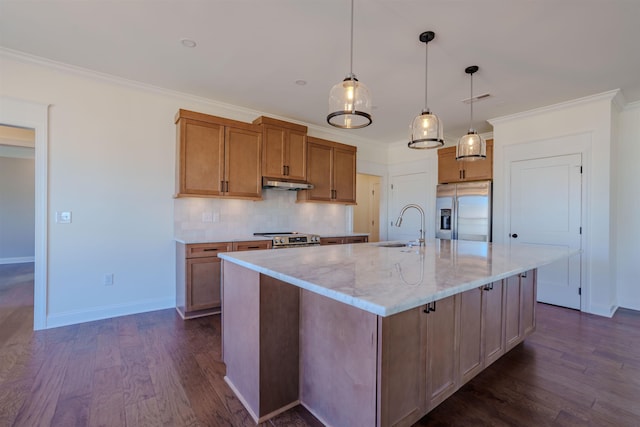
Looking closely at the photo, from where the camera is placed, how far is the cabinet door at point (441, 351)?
1.53m

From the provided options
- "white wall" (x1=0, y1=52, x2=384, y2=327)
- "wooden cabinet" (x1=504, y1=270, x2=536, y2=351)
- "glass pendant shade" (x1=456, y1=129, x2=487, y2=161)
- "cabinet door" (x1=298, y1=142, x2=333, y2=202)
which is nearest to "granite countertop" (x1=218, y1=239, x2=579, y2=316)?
"wooden cabinet" (x1=504, y1=270, x2=536, y2=351)

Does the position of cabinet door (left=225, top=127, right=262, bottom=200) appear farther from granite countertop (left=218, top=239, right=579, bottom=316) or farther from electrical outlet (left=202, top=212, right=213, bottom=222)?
granite countertop (left=218, top=239, right=579, bottom=316)

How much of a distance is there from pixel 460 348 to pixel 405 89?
2789mm

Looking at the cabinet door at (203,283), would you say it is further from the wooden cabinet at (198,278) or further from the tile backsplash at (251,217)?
the tile backsplash at (251,217)

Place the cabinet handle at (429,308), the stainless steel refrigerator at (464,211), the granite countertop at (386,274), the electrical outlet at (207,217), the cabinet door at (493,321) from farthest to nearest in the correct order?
the stainless steel refrigerator at (464,211) < the electrical outlet at (207,217) < the cabinet door at (493,321) < the cabinet handle at (429,308) < the granite countertop at (386,274)

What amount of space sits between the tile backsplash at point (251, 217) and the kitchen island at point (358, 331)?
196 cm

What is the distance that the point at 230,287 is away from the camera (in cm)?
194

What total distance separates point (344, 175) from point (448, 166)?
5.60 feet

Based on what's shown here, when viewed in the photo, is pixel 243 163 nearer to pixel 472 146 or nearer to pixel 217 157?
pixel 217 157

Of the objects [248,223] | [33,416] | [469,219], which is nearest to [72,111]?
[248,223]

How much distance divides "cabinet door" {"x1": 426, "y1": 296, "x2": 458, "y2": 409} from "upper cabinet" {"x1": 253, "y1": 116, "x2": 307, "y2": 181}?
291 cm

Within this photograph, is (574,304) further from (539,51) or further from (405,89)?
(405,89)

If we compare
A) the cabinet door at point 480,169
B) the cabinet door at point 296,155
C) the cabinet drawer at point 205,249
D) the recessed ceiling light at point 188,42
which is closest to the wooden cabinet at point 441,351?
the cabinet drawer at point 205,249

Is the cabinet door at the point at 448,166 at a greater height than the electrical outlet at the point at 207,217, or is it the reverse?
the cabinet door at the point at 448,166
